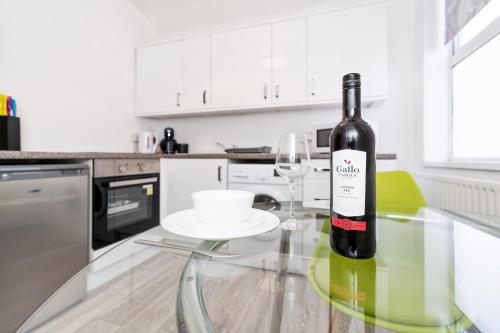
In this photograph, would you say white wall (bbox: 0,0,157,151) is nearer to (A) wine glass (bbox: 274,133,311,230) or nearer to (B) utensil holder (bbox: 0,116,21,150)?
(B) utensil holder (bbox: 0,116,21,150)

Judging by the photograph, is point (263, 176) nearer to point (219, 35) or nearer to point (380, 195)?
point (380, 195)

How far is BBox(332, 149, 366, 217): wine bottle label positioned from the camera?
389 millimetres

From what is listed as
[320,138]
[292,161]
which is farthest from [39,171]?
[320,138]

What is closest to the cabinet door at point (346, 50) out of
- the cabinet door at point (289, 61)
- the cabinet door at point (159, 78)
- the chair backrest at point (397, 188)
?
the cabinet door at point (289, 61)

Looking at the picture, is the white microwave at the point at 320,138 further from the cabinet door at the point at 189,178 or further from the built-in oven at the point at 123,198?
the built-in oven at the point at 123,198

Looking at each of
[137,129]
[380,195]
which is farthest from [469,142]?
[137,129]

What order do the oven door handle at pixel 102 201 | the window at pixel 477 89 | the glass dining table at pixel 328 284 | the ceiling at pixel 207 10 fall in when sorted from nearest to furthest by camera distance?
the glass dining table at pixel 328 284, the window at pixel 477 89, the oven door handle at pixel 102 201, the ceiling at pixel 207 10

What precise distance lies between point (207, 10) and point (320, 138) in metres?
1.87

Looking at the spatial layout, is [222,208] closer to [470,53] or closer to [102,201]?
[102,201]

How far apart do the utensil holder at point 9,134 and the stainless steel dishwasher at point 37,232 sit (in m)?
0.47

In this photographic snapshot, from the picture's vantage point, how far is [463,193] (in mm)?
1256

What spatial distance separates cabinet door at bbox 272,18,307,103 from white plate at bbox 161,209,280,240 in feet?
5.95

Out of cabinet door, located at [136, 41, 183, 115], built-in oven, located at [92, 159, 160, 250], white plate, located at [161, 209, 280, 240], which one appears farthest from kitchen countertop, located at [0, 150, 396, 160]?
white plate, located at [161, 209, 280, 240]

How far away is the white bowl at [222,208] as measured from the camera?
17.5 inches
